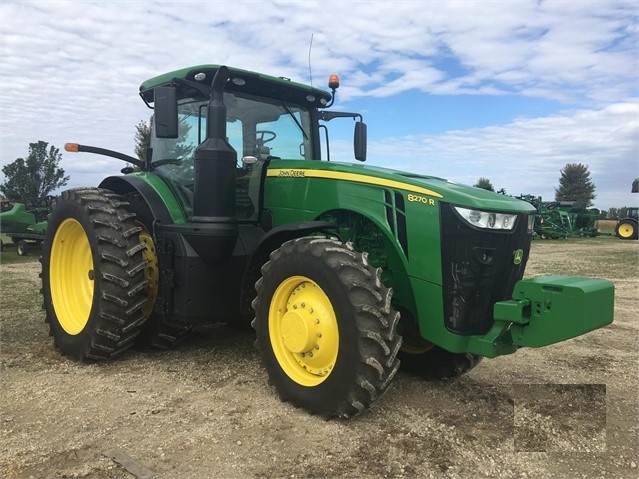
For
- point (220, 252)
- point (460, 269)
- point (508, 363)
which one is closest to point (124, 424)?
point (220, 252)

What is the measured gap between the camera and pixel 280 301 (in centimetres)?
387

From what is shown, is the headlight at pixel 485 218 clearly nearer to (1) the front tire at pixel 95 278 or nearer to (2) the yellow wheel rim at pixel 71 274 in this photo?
(1) the front tire at pixel 95 278

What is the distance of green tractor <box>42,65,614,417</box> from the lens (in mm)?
3361

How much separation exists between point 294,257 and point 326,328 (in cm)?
52

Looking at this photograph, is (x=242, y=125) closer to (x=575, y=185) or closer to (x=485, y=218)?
(x=485, y=218)

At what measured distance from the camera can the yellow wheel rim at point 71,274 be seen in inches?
208

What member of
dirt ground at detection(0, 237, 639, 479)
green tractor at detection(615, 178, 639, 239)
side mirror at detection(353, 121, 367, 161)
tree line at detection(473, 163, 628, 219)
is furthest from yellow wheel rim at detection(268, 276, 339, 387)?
tree line at detection(473, 163, 628, 219)

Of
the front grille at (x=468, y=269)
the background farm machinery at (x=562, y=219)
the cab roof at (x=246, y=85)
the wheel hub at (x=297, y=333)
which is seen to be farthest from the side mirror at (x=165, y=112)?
the background farm machinery at (x=562, y=219)

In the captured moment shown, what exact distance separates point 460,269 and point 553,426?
1217 millimetres

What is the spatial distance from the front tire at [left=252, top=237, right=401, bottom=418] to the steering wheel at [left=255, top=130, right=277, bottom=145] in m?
1.51

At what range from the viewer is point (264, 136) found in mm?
4984

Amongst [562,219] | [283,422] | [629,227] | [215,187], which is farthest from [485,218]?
[629,227]

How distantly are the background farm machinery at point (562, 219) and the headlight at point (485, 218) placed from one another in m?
22.1

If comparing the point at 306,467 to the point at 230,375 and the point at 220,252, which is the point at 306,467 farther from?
the point at 220,252
